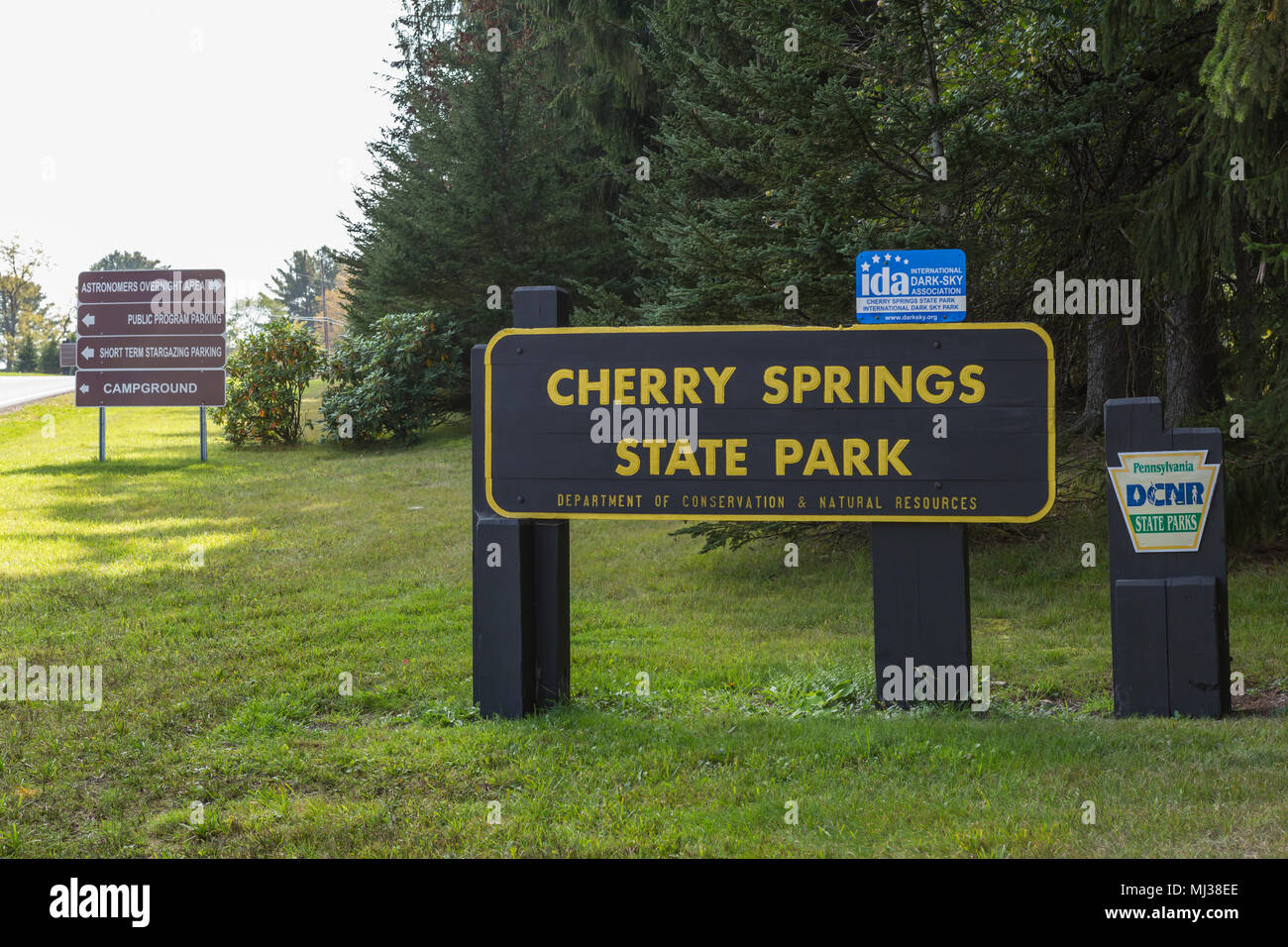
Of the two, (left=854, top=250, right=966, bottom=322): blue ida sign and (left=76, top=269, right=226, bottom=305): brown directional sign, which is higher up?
(left=76, top=269, right=226, bottom=305): brown directional sign

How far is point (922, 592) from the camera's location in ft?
18.1

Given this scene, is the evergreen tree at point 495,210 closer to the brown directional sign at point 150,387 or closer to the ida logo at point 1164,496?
the brown directional sign at point 150,387

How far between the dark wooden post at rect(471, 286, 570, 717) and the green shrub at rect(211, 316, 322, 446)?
15.0 m

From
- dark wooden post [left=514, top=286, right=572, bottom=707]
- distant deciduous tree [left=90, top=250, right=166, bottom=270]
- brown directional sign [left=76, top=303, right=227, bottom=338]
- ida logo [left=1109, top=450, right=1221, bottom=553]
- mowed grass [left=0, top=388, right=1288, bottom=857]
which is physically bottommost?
mowed grass [left=0, top=388, right=1288, bottom=857]

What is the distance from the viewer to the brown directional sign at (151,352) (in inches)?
675

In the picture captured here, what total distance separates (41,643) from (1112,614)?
6.56 m

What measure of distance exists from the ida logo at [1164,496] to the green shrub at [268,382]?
16714 mm

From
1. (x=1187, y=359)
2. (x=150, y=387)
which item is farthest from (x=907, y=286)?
(x=150, y=387)

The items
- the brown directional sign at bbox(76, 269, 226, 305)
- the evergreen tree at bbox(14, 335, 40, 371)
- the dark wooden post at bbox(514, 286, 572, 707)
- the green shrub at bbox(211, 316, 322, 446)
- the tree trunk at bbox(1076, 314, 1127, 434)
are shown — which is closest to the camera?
the dark wooden post at bbox(514, 286, 572, 707)

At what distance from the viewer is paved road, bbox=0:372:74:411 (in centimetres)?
3145

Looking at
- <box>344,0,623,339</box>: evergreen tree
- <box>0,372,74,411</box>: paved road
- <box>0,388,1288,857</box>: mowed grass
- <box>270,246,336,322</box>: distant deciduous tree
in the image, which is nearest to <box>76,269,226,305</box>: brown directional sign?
<box>344,0,623,339</box>: evergreen tree

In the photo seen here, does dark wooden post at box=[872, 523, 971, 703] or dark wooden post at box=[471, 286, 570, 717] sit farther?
dark wooden post at box=[471, 286, 570, 717]

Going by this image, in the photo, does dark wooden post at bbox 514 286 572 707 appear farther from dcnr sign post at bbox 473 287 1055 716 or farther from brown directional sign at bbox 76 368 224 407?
brown directional sign at bbox 76 368 224 407

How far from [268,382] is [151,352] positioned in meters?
2.92
